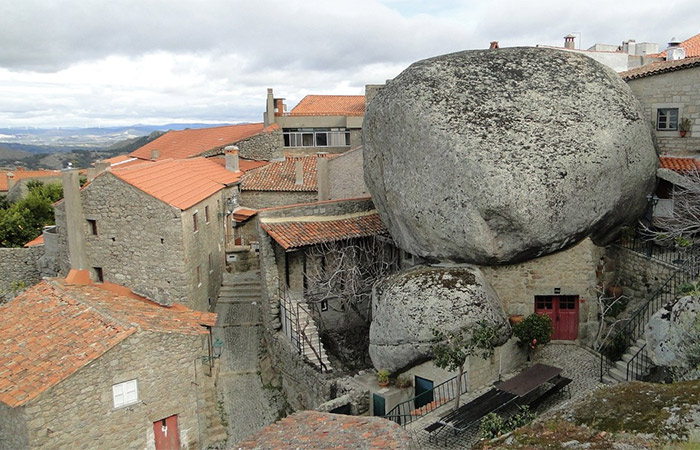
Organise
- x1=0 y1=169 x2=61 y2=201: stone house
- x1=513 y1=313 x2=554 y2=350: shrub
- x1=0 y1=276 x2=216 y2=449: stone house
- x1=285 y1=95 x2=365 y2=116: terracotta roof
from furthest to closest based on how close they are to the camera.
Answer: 1. x1=0 y1=169 x2=61 y2=201: stone house
2. x1=285 y1=95 x2=365 y2=116: terracotta roof
3. x1=513 y1=313 x2=554 y2=350: shrub
4. x1=0 y1=276 x2=216 y2=449: stone house

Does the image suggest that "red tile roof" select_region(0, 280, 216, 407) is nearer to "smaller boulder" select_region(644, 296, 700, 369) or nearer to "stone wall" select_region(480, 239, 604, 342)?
"stone wall" select_region(480, 239, 604, 342)

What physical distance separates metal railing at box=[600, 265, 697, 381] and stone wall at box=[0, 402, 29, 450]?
47.2ft

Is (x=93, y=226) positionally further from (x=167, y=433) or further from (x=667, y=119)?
(x=667, y=119)

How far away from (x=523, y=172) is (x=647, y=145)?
479 cm

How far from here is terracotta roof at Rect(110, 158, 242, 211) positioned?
782 inches

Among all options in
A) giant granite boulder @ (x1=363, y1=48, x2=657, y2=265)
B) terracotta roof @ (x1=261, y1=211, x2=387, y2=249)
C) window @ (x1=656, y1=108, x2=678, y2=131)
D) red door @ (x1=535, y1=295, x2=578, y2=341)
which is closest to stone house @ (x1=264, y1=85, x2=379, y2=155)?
terracotta roof @ (x1=261, y1=211, x2=387, y2=249)

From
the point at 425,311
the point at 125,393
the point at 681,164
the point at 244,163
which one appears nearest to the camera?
the point at 125,393

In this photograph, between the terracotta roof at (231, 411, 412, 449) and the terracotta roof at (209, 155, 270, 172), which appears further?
the terracotta roof at (209, 155, 270, 172)

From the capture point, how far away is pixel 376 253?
2142 cm

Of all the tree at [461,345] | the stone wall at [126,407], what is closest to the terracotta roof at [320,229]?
the stone wall at [126,407]

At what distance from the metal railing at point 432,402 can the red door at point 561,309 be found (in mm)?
4013

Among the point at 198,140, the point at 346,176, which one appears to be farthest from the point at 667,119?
the point at 198,140

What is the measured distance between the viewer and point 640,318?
16359mm

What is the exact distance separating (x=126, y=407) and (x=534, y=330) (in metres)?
11.1
